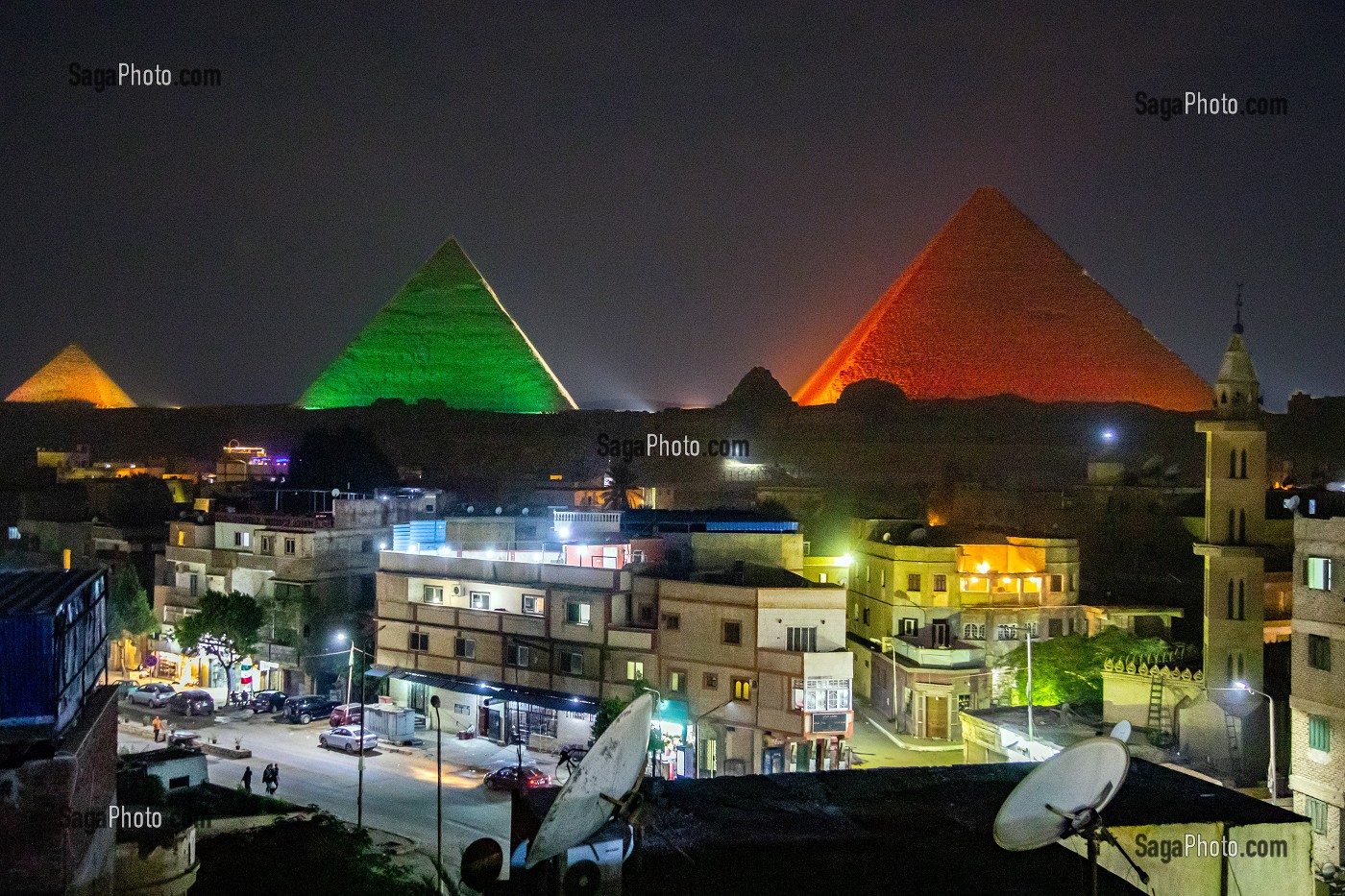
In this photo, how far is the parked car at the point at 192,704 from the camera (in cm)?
2161

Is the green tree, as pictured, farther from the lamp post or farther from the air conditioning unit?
the air conditioning unit

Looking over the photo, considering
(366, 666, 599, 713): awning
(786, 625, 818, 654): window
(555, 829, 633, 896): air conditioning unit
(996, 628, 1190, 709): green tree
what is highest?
(555, 829, 633, 896): air conditioning unit

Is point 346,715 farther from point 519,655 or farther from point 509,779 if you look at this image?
point 509,779

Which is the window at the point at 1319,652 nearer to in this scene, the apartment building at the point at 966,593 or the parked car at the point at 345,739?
the apartment building at the point at 966,593

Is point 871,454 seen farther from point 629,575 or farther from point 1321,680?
point 1321,680

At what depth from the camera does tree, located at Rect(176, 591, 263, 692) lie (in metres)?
23.6

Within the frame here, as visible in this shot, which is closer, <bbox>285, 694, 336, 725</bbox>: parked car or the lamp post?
the lamp post

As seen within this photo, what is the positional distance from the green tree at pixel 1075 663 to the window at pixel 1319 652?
5.42 metres

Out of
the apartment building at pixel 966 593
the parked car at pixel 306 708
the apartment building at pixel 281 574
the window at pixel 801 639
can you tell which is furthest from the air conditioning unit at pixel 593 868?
the apartment building at pixel 281 574

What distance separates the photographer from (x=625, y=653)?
783 inches

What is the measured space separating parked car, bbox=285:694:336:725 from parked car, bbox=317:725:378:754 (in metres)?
1.60

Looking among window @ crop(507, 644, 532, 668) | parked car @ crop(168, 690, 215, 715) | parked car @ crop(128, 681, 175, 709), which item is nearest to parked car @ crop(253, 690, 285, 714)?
parked car @ crop(168, 690, 215, 715)

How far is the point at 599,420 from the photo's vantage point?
59.8 meters

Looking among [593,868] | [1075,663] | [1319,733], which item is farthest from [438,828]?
[1075,663]
